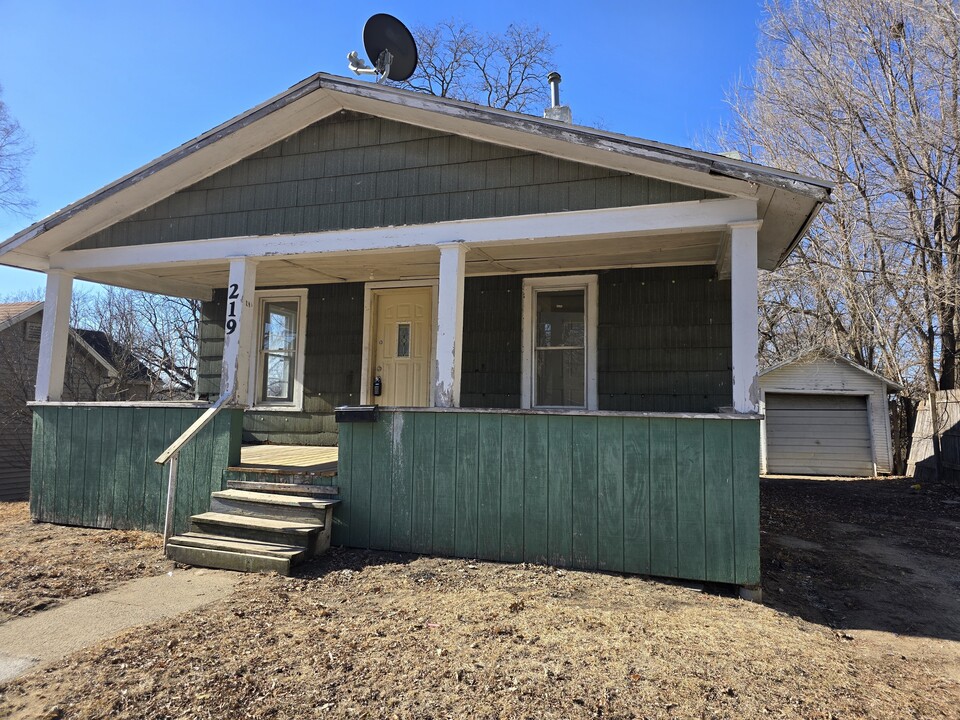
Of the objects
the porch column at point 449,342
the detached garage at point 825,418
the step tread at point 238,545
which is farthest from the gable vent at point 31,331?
the detached garage at point 825,418

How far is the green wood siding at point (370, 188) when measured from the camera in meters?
5.15

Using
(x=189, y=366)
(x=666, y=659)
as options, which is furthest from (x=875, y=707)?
(x=189, y=366)

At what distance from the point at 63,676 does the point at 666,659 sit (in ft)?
9.94

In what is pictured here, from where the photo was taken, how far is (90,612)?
3916 mm

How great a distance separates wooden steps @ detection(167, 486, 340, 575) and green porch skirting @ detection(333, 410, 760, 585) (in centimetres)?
29

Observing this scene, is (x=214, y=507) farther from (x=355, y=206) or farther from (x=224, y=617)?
(x=355, y=206)

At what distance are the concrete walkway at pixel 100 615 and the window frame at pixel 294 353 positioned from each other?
3.28 metres

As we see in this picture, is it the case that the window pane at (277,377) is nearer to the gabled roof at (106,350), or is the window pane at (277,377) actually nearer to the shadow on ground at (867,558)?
the shadow on ground at (867,558)

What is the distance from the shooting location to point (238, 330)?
5.92 meters

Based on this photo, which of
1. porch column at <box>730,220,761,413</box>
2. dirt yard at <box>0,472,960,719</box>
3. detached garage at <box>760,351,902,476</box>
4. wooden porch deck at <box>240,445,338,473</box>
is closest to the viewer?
dirt yard at <box>0,472,960,719</box>

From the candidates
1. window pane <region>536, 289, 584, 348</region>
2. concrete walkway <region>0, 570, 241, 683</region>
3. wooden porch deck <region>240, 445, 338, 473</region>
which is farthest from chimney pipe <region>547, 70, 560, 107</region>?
concrete walkway <region>0, 570, 241, 683</region>

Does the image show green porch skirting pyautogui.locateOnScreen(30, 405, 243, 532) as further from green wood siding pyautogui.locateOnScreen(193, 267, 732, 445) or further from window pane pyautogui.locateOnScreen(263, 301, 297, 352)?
window pane pyautogui.locateOnScreen(263, 301, 297, 352)

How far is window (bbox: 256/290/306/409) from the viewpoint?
803 cm

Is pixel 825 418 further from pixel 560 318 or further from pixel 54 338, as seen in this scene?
pixel 54 338
